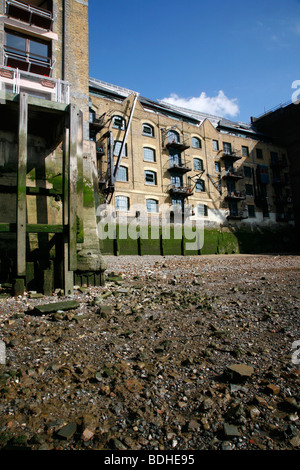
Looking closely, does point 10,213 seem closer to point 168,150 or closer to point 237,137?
point 168,150

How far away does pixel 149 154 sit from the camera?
26.3 m

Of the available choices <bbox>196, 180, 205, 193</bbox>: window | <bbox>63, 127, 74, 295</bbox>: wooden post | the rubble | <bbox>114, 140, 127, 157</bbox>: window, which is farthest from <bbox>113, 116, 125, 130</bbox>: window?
the rubble

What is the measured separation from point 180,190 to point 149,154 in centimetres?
475

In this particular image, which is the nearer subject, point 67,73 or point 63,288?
point 63,288

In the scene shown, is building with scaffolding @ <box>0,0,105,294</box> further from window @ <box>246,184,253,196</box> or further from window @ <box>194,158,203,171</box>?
window @ <box>246,184,253,196</box>

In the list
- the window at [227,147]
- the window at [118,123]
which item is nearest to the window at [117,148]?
the window at [118,123]

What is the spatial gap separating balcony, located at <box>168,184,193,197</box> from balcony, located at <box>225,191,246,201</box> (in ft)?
19.1

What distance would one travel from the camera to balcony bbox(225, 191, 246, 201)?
3062 centimetres

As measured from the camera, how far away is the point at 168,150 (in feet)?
90.0

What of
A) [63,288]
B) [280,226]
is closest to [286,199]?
[280,226]

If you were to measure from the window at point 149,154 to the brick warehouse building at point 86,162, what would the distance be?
13cm

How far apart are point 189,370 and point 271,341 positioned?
160cm

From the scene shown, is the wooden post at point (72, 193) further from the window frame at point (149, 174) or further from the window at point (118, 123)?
the window at point (118, 123)

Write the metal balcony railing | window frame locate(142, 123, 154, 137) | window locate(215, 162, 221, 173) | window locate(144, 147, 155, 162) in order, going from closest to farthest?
window locate(144, 147, 155, 162) → window frame locate(142, 123, 154, 137) → the metal balcony railing → window locate(215, 162, 221, 173)
